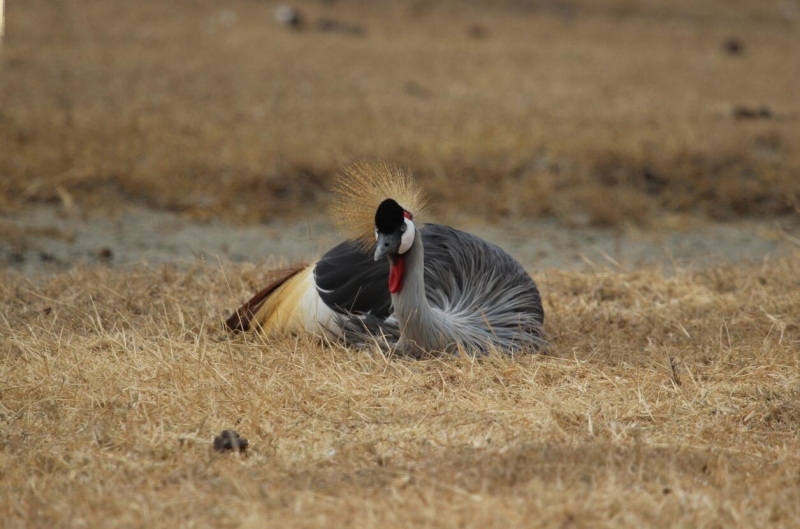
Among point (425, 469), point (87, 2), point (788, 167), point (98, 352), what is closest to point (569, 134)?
point (788, 167)

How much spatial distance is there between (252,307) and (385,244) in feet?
2.87

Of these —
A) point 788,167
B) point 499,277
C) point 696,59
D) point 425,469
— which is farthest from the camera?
point 696,59

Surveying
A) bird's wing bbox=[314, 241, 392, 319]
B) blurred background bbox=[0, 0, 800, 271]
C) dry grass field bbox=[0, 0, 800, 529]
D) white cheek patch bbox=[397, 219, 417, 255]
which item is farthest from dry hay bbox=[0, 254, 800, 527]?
blurred background bbox=[0, 0, 800, 271]

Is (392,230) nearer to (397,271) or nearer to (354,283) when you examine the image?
(397,271)

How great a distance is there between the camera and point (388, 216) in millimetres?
3348

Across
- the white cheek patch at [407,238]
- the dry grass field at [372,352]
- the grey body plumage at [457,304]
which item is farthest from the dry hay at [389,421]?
the white cheek patch at [407,238]

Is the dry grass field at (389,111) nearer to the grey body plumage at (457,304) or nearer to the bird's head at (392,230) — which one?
the grey body plumage at (457,304)

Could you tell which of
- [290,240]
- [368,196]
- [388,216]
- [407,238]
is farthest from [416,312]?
[290,240]

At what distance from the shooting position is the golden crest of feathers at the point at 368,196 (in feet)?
12.1

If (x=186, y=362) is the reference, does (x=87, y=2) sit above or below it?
above

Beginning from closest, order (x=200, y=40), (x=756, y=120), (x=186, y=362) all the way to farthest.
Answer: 1. (x=186, y=362)
2. (x=756, y=120)
3. (x=200, y=40)

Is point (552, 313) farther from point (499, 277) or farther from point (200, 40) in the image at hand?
point (200, 40)

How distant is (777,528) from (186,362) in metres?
1.97

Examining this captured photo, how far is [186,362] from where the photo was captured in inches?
136
